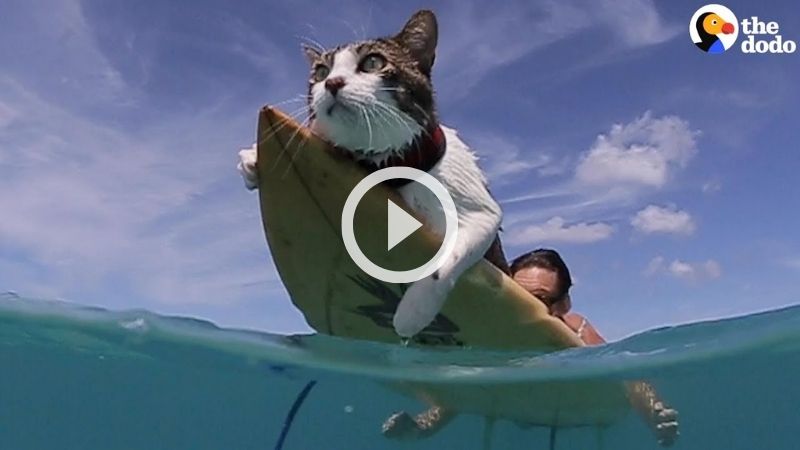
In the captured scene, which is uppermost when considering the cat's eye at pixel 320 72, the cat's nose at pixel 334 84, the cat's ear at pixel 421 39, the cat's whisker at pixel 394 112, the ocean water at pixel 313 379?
the cat's ear at pixel 421 39

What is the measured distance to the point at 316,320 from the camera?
5414 millimetres

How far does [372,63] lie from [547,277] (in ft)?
9.68

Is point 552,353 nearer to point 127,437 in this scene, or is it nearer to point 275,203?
point 275,203

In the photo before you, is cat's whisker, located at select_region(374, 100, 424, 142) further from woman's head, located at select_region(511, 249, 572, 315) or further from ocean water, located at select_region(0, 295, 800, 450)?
ocean water, located at select_region(0, 295, 800, 450)

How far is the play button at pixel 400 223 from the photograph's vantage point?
4.06 metres

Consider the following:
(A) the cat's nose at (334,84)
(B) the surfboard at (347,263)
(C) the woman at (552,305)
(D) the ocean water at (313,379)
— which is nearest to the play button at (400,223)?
(B) the surfboard at (347,263)

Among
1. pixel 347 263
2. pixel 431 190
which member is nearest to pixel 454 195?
pixel 431 190

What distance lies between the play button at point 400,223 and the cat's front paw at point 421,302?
13.0 inches

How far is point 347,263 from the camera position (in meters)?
4.57

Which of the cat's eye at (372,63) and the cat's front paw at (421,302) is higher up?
the cat's eye at (372,63)

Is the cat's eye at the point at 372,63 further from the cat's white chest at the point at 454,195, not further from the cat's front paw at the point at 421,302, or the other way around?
the cat's front paw at the point at 421,302

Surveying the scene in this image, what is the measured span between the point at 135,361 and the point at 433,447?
1347 cm

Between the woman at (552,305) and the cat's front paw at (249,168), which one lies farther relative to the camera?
the woman at (552,305)

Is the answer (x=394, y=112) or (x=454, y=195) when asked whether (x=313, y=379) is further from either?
(x=394, y=112)
